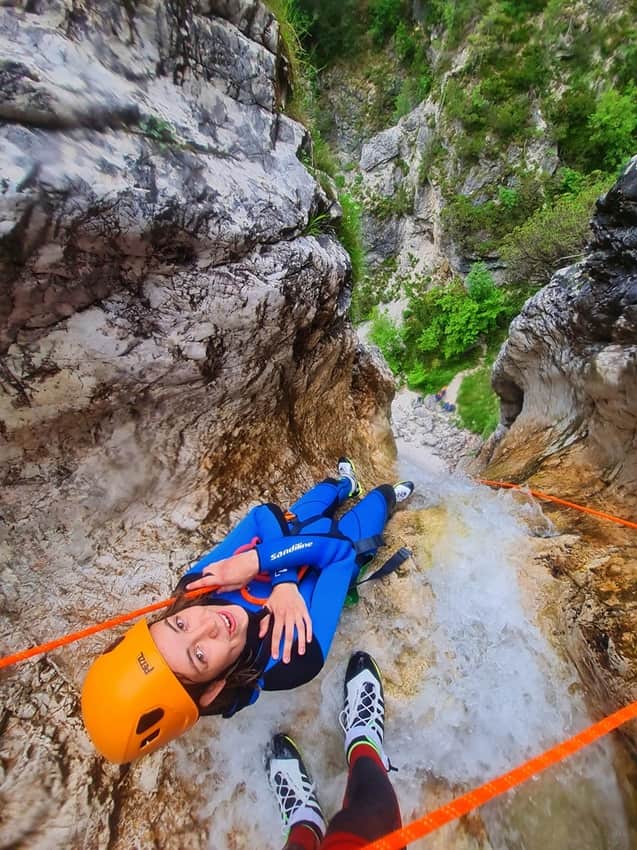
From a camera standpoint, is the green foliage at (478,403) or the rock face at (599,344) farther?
the green foliage at (478,403)

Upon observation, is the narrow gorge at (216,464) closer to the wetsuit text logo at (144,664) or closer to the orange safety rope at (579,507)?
the orange safety rope at (579,507)

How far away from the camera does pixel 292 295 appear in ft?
10.5

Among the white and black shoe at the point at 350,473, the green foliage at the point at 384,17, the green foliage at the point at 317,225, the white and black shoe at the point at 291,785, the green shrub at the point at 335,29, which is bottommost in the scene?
the white and black shoe at the point at 291,785

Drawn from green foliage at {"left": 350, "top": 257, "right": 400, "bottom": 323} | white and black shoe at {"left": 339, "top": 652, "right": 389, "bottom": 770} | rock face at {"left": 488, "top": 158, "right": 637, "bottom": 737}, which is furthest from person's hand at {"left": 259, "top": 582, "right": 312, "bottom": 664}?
green foliage at {"left": 350, "top": 257, "right": 400, "bottom": 323}

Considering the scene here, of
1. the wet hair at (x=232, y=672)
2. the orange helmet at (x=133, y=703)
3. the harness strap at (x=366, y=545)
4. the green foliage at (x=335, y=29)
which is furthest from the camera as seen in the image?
the green foliage at (x=335, y=29)

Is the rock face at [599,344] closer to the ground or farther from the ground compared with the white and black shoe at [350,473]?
farther from the ground

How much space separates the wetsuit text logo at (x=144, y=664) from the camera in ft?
5.52

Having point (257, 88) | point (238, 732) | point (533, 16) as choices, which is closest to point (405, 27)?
point (533, 16)

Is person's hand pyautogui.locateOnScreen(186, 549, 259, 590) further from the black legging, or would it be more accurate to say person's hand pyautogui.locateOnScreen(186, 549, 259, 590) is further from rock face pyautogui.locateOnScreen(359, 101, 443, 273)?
rock face pyautogui.locateOnScreen(359, 101, 443, 273)

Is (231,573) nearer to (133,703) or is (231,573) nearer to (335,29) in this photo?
(133,703)

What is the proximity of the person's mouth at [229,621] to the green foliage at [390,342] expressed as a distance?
47.0 ft

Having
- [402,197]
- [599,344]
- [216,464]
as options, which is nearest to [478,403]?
[599,344]

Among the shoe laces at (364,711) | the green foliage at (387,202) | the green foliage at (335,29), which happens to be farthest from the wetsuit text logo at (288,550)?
the green foliage at (335,29)

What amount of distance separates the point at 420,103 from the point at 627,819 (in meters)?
23.8
